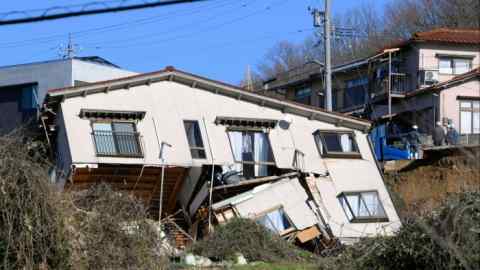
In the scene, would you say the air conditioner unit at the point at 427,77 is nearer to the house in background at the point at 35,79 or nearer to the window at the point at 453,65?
the window at the point at 453,65

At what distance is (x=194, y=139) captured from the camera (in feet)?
107

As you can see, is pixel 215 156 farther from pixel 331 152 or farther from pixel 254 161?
pixel 331 152

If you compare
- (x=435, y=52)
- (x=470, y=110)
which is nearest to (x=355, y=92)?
(x=435, y=52)

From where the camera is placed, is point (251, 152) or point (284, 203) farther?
point (251, 152)

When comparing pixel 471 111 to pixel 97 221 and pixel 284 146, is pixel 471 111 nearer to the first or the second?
pixel 284 146

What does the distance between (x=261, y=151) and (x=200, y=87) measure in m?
3.13

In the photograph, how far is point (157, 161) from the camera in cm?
3134

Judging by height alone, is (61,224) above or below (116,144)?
below

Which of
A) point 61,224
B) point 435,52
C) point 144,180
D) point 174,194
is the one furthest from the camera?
point 435,52

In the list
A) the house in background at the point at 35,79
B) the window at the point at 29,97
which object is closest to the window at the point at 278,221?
the house in background at the point at 35,79

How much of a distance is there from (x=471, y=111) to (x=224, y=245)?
25.4 meters

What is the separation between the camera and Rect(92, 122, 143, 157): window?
102 feet

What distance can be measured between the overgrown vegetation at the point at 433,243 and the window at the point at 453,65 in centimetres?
3469

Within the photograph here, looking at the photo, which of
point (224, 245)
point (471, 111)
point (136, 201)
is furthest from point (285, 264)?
point (471, 111)
